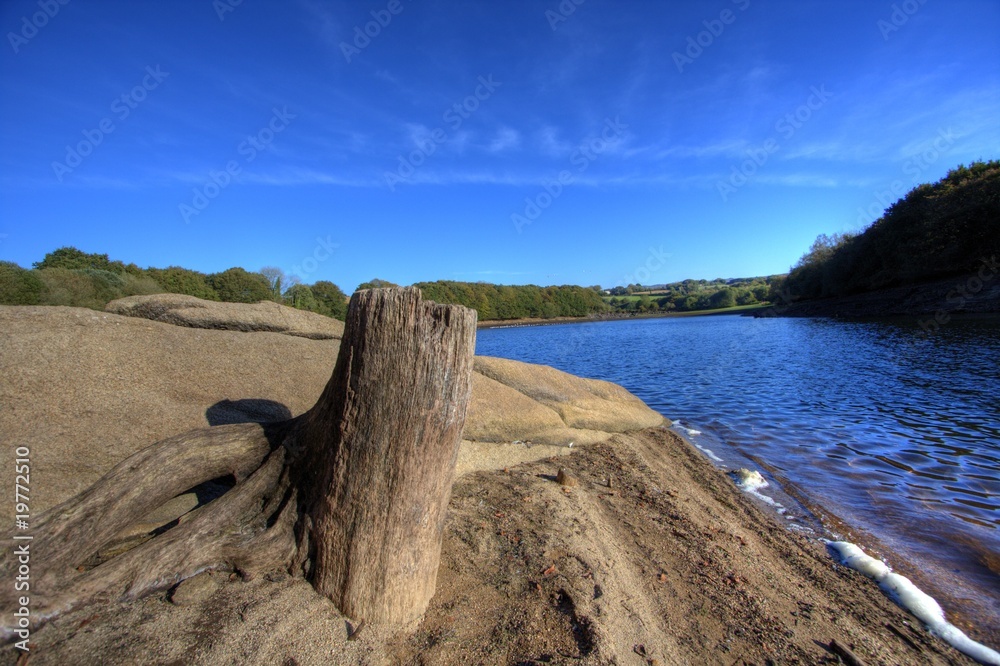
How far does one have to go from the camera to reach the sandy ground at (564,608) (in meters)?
2.89

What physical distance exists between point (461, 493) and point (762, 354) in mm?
28804

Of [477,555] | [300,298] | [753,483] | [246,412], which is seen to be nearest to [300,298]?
[300,298]

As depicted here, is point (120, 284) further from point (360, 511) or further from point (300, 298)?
point (360, 511)

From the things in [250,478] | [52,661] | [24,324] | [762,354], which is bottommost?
[762,354]

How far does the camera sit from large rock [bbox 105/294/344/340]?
21.4 feet

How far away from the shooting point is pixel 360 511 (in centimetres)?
323

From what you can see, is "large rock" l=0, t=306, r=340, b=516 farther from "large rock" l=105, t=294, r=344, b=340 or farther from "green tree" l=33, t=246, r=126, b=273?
"green tree" l=33, t=246, r=126, b=273

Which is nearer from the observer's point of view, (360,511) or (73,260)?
(360,511)

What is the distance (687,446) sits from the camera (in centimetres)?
978

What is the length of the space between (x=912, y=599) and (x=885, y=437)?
24.9ft

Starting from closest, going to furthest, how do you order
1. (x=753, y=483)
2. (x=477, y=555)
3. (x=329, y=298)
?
1. (x=477, y=555)
2. (x=753, y=483)
3. (x=329, y=298)

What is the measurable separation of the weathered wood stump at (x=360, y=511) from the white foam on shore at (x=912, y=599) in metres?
4.43

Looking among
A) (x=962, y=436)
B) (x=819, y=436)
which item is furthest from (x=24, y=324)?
(x=962, y=436)

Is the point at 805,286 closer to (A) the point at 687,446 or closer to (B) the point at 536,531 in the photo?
(A) the point at 687,446
